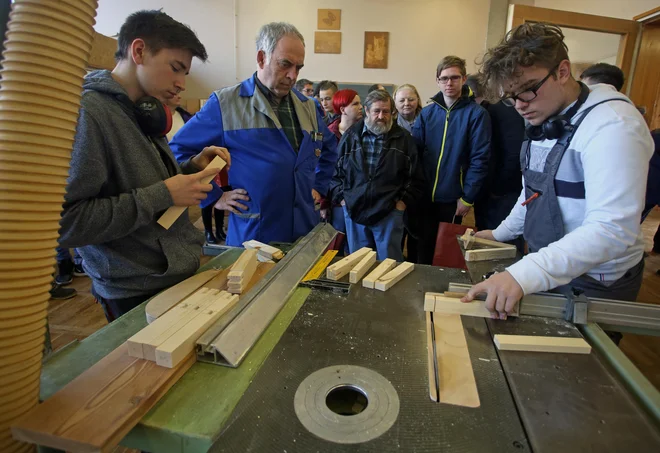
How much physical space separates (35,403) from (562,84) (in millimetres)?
1591

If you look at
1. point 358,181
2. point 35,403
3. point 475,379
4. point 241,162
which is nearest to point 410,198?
point 358,181

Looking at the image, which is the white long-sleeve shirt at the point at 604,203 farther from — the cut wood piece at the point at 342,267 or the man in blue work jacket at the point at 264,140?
the man in blue work jacket at the point at 264,140

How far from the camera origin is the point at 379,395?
0.79m

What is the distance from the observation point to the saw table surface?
0.69m

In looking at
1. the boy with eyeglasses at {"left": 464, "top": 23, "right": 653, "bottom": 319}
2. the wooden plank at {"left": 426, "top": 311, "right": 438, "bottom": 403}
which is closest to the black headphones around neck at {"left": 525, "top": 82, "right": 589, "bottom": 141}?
the boy with eyeglasses at {"left": 464, "top": 23, "right": 653, "bottom": 319}

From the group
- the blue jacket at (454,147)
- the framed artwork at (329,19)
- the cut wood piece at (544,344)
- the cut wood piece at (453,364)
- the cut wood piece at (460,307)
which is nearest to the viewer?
the cut wood piece at (453,364)

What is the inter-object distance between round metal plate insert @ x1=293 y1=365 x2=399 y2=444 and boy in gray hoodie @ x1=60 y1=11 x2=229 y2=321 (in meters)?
0.62

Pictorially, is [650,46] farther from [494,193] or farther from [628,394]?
[628,394]

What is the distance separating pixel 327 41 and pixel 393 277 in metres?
6.23

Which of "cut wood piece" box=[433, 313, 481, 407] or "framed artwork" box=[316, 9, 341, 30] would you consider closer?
"cut wood piece" box=[433, 313, 481, 407]

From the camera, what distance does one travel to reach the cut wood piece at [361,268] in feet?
4.32

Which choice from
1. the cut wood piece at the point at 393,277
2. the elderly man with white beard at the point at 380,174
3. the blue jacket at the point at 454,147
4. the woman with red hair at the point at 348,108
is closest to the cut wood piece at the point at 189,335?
the cut wood piece at the point at 393,277

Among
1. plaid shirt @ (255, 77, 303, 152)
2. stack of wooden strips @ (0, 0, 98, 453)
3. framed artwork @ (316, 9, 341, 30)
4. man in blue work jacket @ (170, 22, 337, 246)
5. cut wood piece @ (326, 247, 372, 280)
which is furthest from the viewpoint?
framed artwork @ (316, 9, 341, 30)

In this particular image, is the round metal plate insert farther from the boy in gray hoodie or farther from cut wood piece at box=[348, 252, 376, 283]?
the boy in gray hoodie
